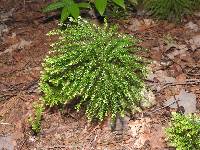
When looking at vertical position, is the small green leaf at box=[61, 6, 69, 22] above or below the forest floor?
above

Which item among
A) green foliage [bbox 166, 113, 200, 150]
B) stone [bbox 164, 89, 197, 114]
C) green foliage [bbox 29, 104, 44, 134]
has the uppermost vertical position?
green foliage [bbox 166, 113, 200, 150]

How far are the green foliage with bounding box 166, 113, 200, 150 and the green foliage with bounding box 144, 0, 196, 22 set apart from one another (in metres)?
1.76

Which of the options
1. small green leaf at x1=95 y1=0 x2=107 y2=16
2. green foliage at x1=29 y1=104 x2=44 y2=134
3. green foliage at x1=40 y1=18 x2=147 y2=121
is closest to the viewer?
green foliage at x1=40 y1=18 x2=147 y2=121

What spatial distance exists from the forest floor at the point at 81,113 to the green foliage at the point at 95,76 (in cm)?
19

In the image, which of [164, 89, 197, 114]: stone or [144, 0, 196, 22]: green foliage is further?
[144, 0, 196, 22]: green foliage

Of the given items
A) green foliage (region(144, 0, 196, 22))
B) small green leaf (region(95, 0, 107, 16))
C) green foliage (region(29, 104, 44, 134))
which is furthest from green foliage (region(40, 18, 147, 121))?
green foliage (region(144, 0, 196, 22))

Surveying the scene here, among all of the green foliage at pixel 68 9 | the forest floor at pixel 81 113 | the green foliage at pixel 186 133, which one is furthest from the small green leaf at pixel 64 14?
the green foliage at pixel 186 133

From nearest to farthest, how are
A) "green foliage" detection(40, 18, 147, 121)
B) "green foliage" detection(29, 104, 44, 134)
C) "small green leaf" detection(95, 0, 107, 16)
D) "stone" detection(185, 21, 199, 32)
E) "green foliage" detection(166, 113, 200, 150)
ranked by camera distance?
"green foliage" detection(166, 113, 200, 150)
"green foliage" detection(40, 18, 147, 121)
"green foliage" detection(29, 104, 44, 134)
"small green leaf" detection(95, 0, 107, 16)
"stone" detection(185, 21, 199, 32)

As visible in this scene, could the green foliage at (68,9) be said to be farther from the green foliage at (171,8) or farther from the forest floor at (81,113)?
the green foliage at (171,8)

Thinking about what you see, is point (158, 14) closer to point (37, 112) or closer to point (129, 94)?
point (129, 94)

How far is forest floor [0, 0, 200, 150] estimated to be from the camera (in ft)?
11.3

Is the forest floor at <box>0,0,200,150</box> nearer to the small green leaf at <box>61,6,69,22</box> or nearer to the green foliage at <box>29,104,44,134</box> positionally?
the green foliage at <box>29,104,44,134</box>

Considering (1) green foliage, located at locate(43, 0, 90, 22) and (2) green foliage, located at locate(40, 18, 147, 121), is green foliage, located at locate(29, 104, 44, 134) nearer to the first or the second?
(2) green foliage, located at locate(40, 18, 147, 121)

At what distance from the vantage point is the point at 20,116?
370 centimetres
